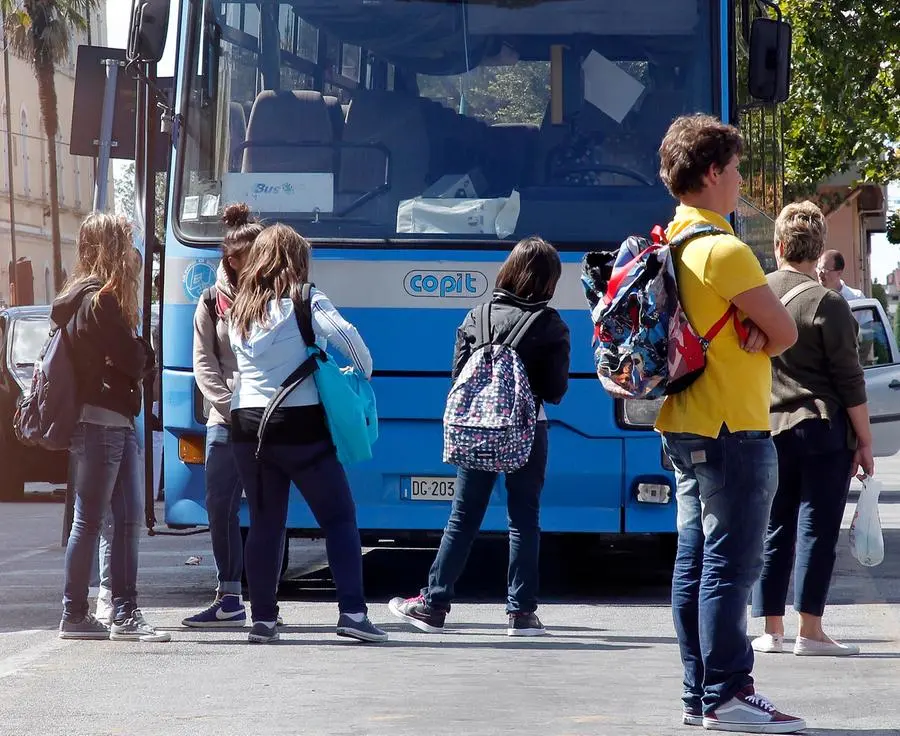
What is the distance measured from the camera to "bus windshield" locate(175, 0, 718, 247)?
889 cm

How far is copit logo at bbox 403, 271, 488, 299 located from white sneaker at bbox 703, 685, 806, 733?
140 inches

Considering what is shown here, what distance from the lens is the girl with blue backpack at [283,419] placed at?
296 inches

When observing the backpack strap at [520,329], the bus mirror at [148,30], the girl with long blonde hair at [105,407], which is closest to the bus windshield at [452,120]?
the bus mirror at [148,30]

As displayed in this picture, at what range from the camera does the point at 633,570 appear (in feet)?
36.1

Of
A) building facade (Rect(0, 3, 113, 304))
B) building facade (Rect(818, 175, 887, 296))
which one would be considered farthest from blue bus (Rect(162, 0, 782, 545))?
building facade (Rect(0, 3, 113, 304))

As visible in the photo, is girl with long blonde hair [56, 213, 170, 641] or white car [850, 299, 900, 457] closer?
girl with long blonde hair [56, 213, 170, 641]

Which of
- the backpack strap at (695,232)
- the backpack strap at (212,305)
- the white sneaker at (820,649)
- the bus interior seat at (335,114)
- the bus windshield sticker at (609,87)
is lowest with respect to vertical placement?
the white sneaker at (820,649)

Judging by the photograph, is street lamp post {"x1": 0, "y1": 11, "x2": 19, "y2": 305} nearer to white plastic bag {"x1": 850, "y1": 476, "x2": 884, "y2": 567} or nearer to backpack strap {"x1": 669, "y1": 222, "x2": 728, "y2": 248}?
white plastic bag {"x1": 850, "y1": 476, "x2": 884, "y2": 567}

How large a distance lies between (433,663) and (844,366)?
198 centimetres

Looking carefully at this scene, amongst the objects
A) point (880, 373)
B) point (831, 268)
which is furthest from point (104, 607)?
point (880, 373)

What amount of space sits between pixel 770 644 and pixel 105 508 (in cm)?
282

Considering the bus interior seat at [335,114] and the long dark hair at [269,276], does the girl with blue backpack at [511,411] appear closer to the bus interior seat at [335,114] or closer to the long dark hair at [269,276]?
the long dark hair at [269,276]

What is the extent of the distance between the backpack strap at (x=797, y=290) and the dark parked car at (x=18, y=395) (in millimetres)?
11267

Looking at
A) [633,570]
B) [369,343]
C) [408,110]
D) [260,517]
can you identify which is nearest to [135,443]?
[260,517]
